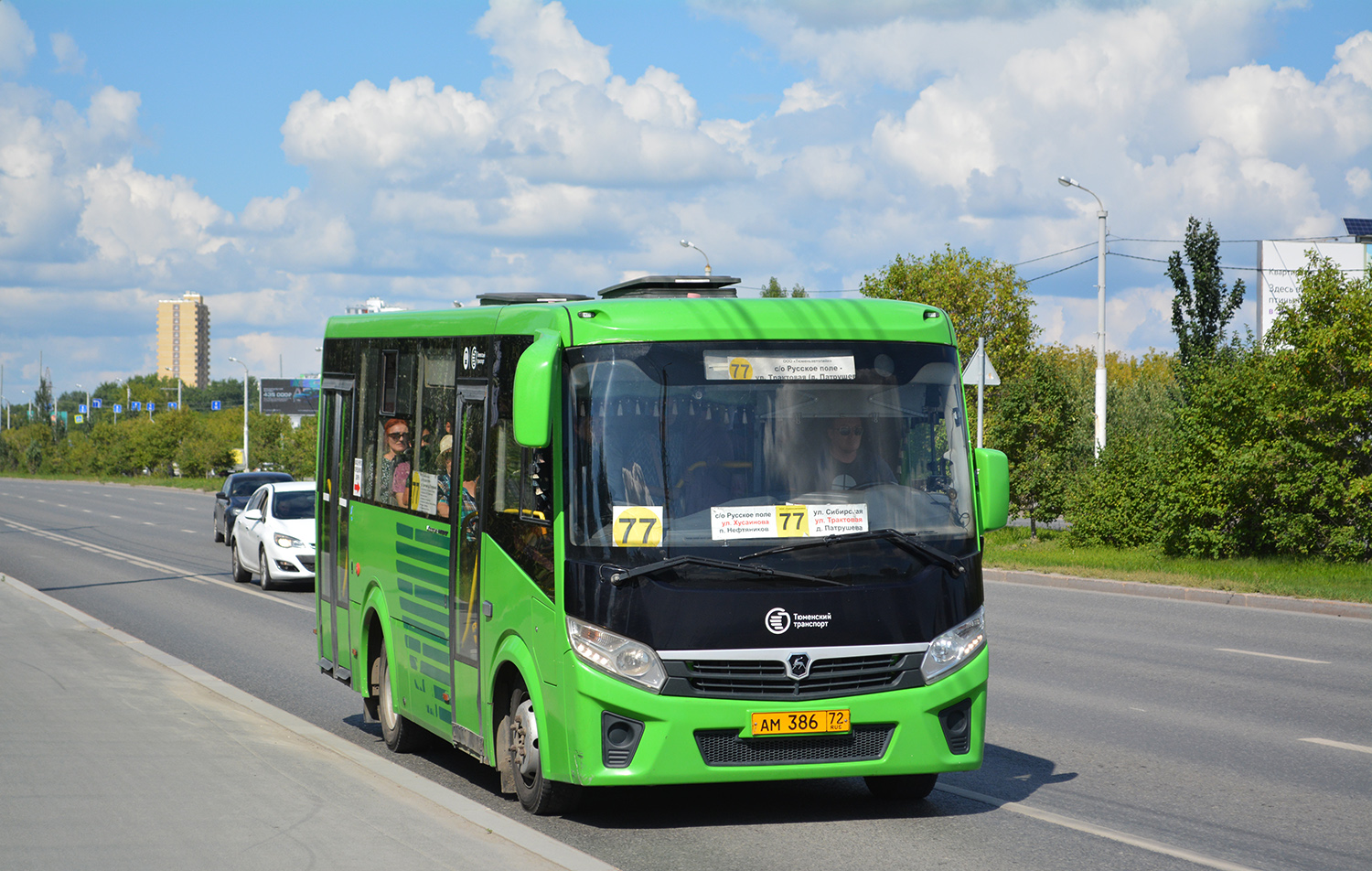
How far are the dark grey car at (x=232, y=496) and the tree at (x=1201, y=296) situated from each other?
20.3 meters

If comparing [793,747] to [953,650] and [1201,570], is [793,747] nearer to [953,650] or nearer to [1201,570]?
[953,650]

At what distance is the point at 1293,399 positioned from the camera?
21.2 meters

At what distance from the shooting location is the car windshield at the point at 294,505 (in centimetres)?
2228

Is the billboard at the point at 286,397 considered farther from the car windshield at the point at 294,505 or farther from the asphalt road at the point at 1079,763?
the asphalt road at the point at 1079,763

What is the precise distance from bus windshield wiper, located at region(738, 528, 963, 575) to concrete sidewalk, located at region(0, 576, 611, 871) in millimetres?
1663

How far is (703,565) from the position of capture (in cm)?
668

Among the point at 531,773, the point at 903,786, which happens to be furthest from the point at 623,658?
the point at 903,786

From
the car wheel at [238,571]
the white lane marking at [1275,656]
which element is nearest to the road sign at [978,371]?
the white lane marking at [1275,656]

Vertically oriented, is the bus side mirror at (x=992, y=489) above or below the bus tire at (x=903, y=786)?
above

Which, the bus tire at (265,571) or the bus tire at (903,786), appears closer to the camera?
the bus tire at (903,786)

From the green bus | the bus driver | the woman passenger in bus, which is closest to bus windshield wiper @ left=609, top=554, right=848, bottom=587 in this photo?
the green bus

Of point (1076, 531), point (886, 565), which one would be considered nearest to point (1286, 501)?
point (1076, 531)

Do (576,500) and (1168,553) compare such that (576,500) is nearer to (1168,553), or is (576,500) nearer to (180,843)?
(180,843)

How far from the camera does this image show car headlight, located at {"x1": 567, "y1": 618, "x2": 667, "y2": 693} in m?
6.62
